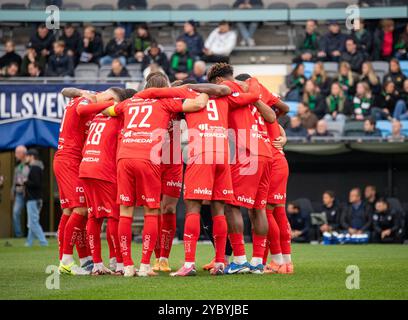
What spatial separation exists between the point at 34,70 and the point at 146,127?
13.8 m

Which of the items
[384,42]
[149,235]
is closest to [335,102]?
[384,42]

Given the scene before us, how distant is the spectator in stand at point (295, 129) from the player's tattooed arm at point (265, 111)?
9710mm

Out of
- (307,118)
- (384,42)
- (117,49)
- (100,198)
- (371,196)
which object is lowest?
(371,196)

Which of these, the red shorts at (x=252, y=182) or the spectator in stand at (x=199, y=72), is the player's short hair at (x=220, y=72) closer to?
the red shorts at (x=252, y=182)

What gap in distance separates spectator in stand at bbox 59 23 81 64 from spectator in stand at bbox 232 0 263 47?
4600 millimetres

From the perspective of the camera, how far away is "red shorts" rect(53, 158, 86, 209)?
12641 millimetres

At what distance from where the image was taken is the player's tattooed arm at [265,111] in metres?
12.2

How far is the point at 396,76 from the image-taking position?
2409 cm

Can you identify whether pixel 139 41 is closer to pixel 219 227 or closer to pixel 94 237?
pixel 94 237

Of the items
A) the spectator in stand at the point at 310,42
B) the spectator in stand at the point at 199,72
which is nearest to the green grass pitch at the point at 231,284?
the spectator in stand at the point at 199,72

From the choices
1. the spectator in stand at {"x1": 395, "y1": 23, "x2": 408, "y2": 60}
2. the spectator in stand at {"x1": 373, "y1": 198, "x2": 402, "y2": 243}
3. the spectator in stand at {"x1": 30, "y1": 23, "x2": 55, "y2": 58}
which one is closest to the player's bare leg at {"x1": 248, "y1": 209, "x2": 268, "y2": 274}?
the spectator in stand at {"x1": 373, "y1": 198, "x2": 402, "y2": 243}
